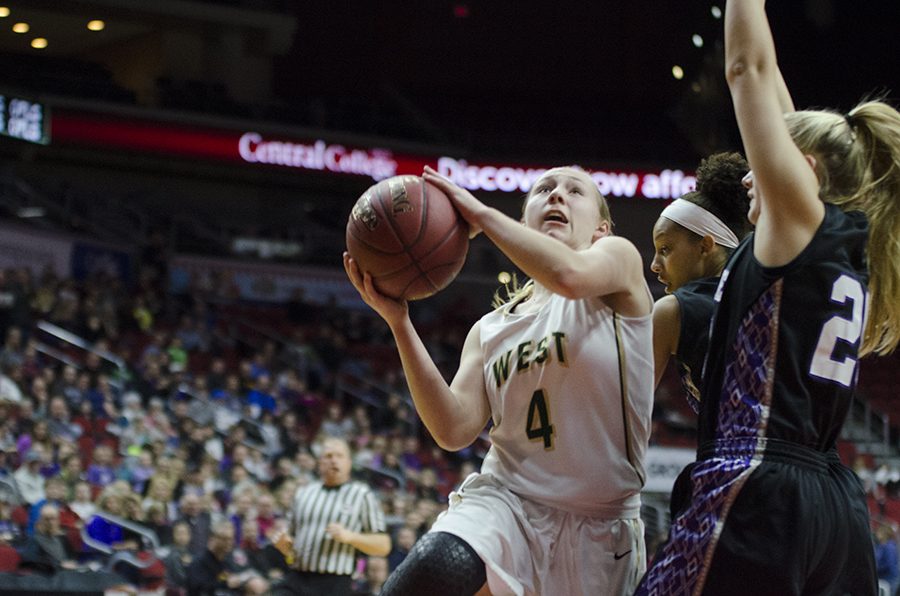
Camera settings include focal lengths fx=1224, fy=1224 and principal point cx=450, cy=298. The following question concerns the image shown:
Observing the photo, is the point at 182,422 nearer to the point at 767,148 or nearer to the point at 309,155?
the point at 309,155

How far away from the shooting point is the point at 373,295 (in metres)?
3.14

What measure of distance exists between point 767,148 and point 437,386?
1204 mm

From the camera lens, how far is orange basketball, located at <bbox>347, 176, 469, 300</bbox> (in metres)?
3.00

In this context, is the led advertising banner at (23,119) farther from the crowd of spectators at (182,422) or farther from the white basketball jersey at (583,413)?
the white basketball jersey at (583,413)

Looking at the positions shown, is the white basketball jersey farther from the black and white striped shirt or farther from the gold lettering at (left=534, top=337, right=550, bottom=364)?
the black and white striped shirt

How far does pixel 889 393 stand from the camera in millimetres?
20016

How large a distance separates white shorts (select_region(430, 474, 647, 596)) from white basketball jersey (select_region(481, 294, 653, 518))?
0.14 feet

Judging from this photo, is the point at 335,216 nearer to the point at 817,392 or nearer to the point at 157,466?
the point at 157,466

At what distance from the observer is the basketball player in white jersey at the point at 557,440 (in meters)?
3.04

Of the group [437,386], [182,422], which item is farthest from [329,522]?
[182,422]

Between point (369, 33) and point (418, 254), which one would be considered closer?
point (418, 254)

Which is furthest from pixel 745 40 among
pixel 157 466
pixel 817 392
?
pixel 157 466

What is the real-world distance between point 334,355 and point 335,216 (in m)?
5.98

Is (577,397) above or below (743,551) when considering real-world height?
above
